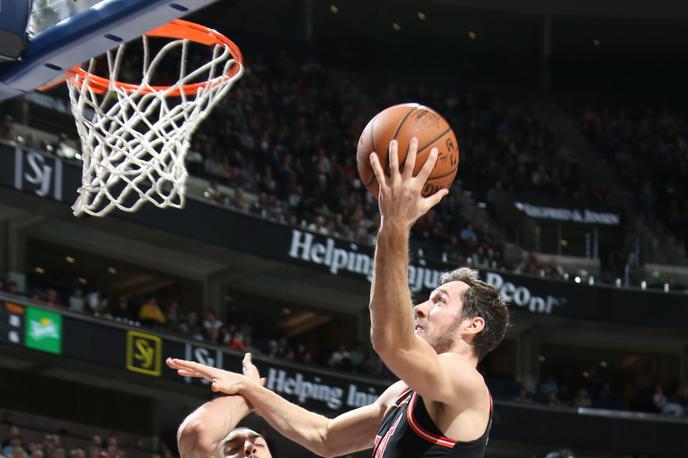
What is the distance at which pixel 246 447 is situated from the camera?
3.72 metres

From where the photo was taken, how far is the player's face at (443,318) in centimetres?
383

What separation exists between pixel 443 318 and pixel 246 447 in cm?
69

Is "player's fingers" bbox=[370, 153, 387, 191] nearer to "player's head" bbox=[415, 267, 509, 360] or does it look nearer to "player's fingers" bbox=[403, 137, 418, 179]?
"player's fingers" bbox=[403, 137, 418, 179]

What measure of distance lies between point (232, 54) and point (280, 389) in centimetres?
1165

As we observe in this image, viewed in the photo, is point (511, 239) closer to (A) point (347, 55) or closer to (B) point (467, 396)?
(A) point (347, 55)

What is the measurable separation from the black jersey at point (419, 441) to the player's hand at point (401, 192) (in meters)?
0.62

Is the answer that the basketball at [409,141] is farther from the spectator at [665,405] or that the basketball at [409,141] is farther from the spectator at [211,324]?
the spectator at [665,405]

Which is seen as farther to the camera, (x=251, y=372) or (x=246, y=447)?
(x=251, y=372)

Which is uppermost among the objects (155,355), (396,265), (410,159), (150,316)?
(410,159)

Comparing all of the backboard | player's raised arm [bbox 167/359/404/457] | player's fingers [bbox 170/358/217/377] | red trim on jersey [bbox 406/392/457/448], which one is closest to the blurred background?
the backboard

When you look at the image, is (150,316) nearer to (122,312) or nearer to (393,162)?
(122,312)

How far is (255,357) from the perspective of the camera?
61.3 feet

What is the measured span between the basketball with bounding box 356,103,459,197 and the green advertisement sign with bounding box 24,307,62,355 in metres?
12.5

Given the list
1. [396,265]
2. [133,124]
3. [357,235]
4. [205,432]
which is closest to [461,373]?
[396,265]
